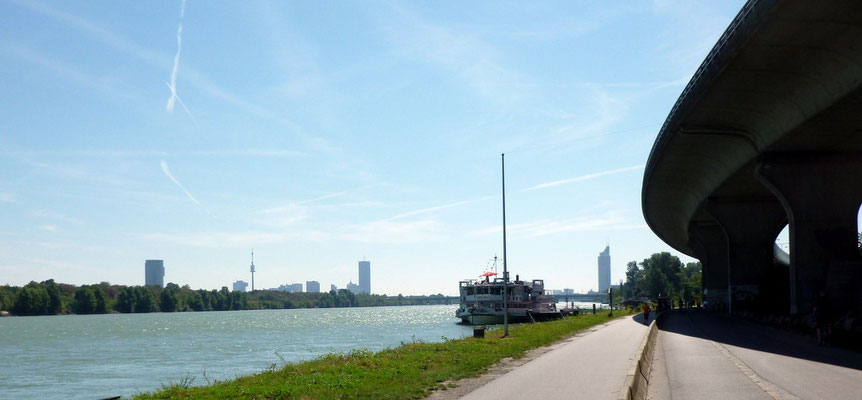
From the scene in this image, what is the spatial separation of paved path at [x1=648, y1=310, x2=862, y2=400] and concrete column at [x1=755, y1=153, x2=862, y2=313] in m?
9.58

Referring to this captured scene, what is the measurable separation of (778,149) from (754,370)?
23031 millimetres

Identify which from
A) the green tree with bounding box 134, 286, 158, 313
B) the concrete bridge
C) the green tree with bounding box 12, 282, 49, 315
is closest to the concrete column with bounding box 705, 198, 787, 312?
the concrete bridge

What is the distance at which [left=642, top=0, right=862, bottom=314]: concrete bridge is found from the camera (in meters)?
25.9

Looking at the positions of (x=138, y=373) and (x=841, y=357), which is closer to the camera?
(x=841, y=357)

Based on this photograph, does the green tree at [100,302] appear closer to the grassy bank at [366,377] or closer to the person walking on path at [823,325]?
the grassy bank at [366,377]

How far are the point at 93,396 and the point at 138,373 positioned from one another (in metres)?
9.60

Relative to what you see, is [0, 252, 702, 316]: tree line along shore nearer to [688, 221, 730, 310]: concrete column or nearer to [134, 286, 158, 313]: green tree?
[134, 286, 158, 313]: green tree

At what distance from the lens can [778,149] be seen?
39219 millimetres

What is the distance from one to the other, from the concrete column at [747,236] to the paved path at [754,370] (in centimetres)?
3076

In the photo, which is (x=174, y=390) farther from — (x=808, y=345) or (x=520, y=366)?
(x=808, y=345)

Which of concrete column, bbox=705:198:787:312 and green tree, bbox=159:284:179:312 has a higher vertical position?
concrete column, bbox=705:198:787:312

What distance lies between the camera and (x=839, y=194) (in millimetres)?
39750

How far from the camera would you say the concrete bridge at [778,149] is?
25.9 m

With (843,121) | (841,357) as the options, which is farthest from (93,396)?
(843,121)
